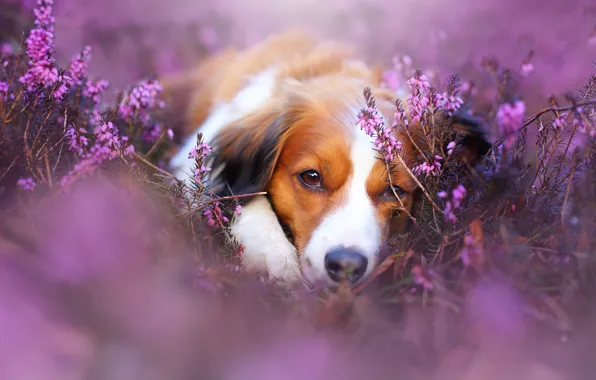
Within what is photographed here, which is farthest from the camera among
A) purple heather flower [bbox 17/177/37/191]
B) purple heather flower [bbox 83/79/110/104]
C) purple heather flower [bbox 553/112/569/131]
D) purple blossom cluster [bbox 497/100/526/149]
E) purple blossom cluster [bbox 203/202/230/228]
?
purple heather flower [bbox 83/79/110/104]

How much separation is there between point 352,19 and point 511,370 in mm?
2171

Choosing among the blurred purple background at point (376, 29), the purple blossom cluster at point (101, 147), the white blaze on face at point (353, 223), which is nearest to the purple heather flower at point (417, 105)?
the white blaze on face at point (353, 223)

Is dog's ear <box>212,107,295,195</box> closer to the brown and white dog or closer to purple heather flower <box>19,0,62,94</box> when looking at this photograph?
the brown and white dog

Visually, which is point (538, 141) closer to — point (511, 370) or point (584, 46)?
point (584, 46)

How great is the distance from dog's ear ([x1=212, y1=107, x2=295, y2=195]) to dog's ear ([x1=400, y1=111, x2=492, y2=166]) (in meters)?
0.57

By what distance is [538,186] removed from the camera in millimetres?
1721

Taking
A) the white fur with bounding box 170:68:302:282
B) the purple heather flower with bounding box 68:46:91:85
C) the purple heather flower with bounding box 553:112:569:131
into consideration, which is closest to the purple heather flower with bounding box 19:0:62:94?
the purple heather flower with bounding box 68:46:91:85

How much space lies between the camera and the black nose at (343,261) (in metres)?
1.76

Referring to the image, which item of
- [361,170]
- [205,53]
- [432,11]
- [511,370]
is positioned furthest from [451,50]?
[511,370]

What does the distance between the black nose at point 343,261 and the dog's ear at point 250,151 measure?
1.67ft

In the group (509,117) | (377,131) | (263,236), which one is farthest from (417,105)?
(263,236)

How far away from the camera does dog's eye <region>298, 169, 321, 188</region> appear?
2.06m

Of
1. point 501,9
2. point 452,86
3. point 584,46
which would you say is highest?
point 501,9

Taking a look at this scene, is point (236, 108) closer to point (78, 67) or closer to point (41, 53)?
point (78, 67)
